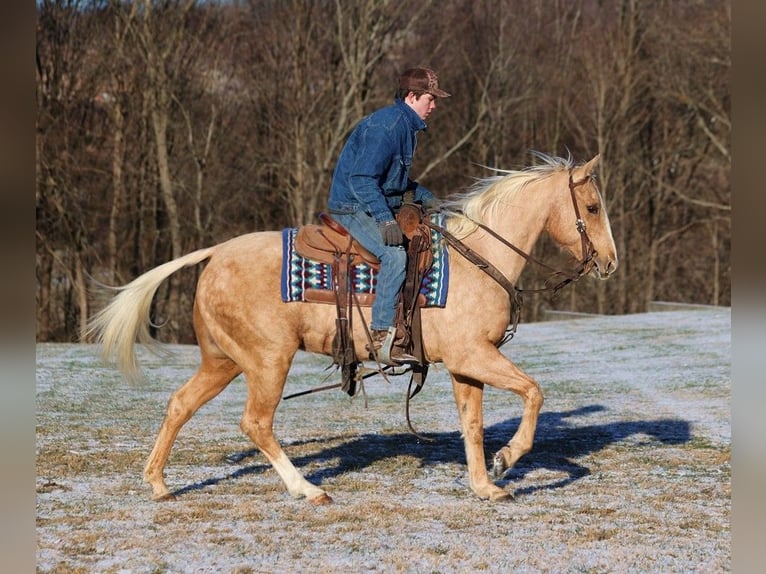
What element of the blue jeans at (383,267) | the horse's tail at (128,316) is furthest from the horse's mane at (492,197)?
the horse's tail at (128,316)

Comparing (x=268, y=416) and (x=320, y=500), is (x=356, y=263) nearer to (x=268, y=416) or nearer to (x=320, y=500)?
(x=268, y=416)

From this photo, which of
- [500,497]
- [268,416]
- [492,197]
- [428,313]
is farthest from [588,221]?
[268,416]

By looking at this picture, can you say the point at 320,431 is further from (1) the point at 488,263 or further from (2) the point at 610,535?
(2) the point at 610,535

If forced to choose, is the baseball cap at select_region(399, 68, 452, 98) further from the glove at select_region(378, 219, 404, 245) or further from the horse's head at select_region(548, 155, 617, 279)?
the horse's head at select_region(548, 155, 617, 279)

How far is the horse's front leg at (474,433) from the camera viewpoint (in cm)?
644

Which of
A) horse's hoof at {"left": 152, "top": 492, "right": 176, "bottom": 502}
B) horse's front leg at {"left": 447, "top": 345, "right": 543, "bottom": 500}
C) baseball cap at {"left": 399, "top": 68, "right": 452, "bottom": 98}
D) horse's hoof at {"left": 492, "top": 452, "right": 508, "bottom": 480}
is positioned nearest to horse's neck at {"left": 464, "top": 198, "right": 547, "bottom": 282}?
horse's front leg at {"left": 447, "top": 345, "right": 543, "bottom": 500}

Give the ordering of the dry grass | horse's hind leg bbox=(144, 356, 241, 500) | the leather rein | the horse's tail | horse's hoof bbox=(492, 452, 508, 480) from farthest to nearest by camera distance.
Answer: the horse's tail < horse's hind leg bbox=(144, 356, 241, 500) < the leather rein < horse's hoof bbox=(492, 452, 508, 480) < the dry grass

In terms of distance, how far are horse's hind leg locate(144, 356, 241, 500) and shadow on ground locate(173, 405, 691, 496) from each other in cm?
23

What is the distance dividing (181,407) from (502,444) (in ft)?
10.2

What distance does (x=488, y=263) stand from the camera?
6410 millimetres

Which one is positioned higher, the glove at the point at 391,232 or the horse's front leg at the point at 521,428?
the glove at the point at 391,232

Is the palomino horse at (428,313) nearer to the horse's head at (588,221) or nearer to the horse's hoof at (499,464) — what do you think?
the horse's head at (588,221)

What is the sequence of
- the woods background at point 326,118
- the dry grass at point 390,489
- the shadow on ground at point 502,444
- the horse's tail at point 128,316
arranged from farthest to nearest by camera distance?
the woods background at point 326,118 < the shadow on ground at point 502,444 < the horse's tail at point 128,316 < the dry grass at point 390,489

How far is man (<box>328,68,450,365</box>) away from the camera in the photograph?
6.18 meters
